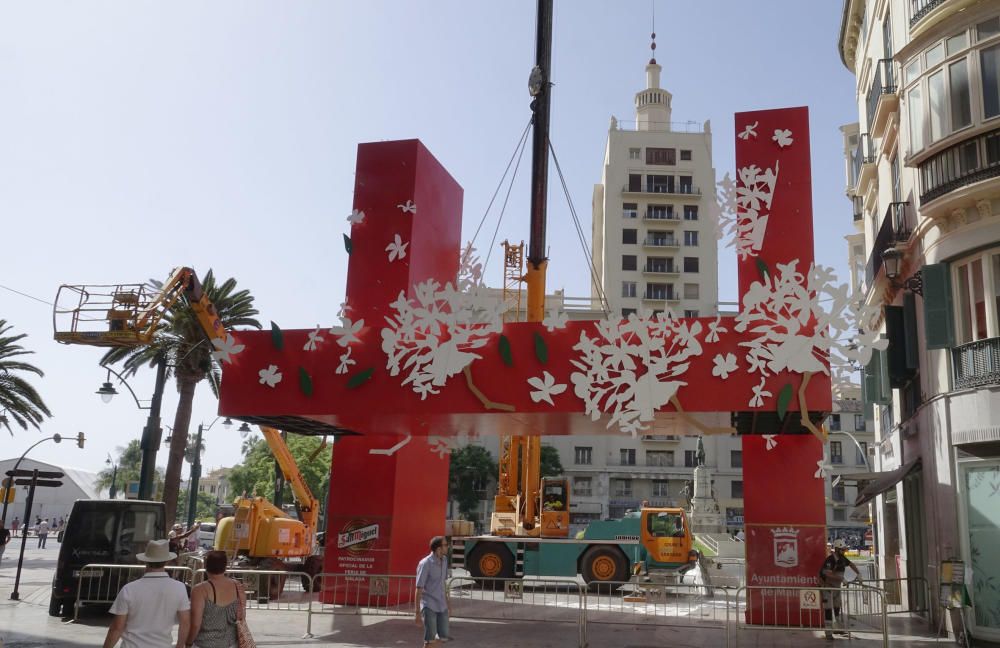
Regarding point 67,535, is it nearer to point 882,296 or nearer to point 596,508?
point 882,296

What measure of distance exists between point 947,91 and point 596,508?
53924 mm

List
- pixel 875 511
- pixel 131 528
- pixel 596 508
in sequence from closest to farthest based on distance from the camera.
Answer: pixel 131 528
pixel 875 511
pixel 596 508

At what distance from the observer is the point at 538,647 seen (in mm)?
13258

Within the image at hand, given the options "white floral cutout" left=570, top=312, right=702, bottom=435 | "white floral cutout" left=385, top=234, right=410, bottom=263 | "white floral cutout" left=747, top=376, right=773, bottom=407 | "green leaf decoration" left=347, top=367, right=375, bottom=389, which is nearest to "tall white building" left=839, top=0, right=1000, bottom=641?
"white floral cutout" left=747, top=376, right=773, bottom=407

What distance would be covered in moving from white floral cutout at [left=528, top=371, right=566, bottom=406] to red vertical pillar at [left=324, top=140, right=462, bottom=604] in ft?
11.0

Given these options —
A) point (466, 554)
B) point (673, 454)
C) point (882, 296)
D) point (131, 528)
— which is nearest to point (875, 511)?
point (882, 296)

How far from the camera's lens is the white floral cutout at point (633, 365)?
47.7 feet

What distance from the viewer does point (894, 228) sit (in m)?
19.3

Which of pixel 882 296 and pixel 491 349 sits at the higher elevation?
pixel 882 296

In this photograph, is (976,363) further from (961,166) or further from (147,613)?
(147,613)

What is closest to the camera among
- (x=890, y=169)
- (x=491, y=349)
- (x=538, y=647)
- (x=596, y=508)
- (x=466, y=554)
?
(x=538, y=647)

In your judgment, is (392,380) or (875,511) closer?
(392,380)

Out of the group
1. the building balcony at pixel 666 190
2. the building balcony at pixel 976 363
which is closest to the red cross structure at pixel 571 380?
the building balcony at pixel 976 363

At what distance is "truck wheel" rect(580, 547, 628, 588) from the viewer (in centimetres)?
2317
